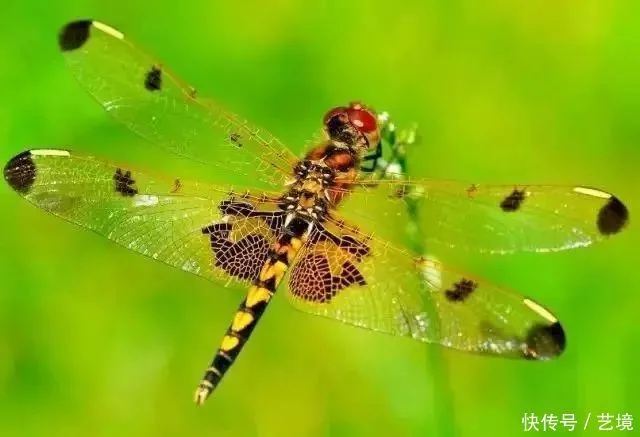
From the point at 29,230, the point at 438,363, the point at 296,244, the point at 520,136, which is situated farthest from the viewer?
the point at 520,136

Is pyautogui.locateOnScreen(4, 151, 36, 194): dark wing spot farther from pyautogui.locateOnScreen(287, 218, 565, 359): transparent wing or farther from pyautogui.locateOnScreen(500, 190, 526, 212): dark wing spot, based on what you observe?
pyautogui.locateOnScreen(500, 190, 526, 212): dark wing spot

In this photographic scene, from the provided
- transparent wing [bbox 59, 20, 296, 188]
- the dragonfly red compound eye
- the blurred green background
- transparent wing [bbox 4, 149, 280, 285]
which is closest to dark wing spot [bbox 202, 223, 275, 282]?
transparent wing [bbox 4, 149, 280, 285]

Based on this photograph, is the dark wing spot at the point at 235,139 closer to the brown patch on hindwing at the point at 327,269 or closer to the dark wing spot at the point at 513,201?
the brown patch on hindwing at the point at 327,269

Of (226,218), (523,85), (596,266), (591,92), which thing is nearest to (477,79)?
(523,85)

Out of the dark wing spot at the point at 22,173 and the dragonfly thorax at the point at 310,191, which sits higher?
the dragonfly thorax at the point at 310,191

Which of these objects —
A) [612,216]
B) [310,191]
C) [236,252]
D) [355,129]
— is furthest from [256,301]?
[612,216]

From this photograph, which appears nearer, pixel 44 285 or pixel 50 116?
pixel 44 285

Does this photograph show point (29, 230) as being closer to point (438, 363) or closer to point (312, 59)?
point (312, 59)

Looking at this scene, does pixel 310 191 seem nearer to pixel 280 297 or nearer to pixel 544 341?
pixel 544 341

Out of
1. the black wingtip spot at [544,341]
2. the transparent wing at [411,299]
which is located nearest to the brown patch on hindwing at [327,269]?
the transparent wing at [411,299]
